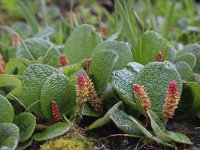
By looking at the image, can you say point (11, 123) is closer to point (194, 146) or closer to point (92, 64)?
point (92, 64)

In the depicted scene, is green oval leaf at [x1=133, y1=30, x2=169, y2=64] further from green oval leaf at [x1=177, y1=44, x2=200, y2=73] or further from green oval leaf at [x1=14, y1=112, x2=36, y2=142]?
green oval leaf at [x1=14, y1=112, x2=36, y2=142]

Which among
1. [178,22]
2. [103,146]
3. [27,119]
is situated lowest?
[178,22]

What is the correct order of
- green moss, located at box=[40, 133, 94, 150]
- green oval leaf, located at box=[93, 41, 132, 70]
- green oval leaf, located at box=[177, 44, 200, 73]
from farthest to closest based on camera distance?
green oval leaf, located at box=[177, 44, 200, 73]
green oval leaf, located at box=[93, 41, 132, 70]
green moss, located at box=[40, 133, 94, 150]

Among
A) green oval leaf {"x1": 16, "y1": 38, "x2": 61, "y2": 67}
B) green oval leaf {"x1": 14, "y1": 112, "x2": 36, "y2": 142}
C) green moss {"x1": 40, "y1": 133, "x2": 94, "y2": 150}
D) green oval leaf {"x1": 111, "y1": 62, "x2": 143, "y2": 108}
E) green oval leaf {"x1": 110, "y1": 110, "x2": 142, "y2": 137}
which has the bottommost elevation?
green moss {"x1": 40, "y1": 133, "x2": 94, "y2": 150}

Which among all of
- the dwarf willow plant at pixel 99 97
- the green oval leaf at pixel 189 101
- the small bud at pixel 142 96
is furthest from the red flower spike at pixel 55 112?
the green oval leaf at pixel 189 101

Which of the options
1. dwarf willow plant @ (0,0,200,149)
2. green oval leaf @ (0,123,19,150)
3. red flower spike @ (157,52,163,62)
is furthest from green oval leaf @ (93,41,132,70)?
green oval leaf @ (0,123,19,150)

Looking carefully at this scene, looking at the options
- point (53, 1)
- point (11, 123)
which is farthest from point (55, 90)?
point (53, 1)

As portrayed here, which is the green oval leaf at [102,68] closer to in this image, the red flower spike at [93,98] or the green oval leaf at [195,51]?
the red flower spike at [93,98]
